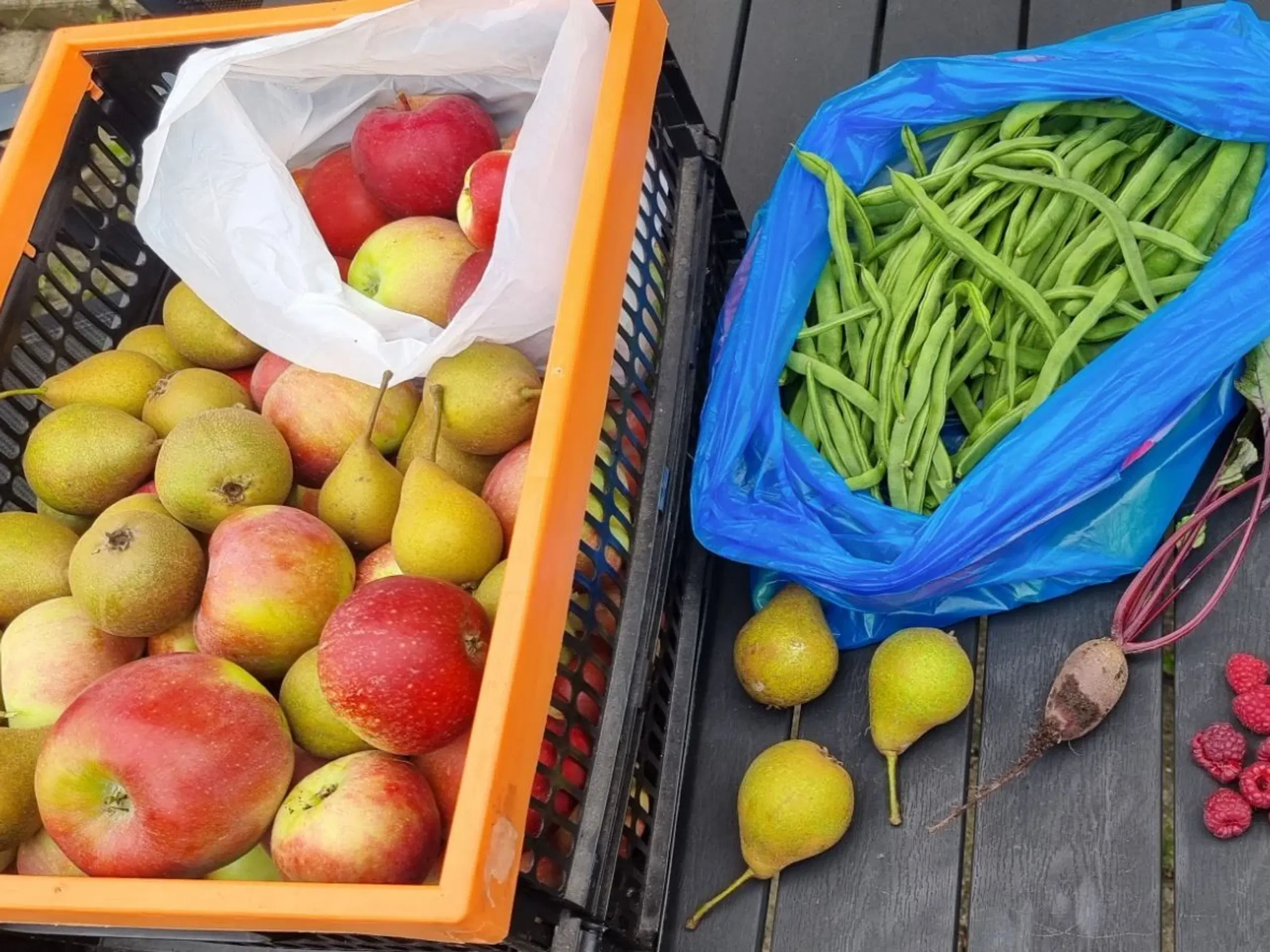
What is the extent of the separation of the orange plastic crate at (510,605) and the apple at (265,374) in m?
0.26

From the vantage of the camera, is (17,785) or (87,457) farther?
(87,457)

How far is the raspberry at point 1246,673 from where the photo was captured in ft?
3.34

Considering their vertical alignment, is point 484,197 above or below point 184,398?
above

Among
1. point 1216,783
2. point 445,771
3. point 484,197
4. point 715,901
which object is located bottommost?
point 715,901

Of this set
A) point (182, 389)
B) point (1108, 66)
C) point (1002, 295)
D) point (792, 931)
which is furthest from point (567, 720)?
point (1108, 66)

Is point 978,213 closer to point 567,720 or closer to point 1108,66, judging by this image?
point 1108,66

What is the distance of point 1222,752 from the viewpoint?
1.00 metres

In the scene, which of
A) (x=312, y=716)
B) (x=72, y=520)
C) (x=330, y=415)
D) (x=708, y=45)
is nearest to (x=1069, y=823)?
(x=312, y=716)

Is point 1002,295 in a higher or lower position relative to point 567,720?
higher

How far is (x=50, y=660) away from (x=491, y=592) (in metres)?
0.42

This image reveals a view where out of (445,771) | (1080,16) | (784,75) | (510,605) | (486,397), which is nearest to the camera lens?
(510,605)

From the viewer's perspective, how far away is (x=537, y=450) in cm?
86

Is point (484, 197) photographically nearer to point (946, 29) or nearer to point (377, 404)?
point (377, 404)

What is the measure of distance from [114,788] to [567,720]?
0.36 metres
